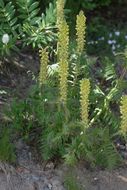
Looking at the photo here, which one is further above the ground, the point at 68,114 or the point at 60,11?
the point at 60,11

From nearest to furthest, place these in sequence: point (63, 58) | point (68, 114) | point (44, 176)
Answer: point (63, 58), point (68, 114), point (44, 176)

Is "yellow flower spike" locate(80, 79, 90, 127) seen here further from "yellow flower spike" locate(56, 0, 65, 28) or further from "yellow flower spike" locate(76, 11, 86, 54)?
"yellow flower spike" locate(56, 0, 65, 28)

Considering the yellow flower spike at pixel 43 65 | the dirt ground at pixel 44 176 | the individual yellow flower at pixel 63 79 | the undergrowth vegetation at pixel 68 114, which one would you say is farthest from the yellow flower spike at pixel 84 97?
the dirt ground at pixel 44 176

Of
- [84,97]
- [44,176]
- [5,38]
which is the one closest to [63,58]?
[84,97]

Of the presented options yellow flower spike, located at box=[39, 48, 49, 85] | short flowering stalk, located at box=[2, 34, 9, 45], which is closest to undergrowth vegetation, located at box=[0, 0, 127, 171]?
yellow flower spike, located at box=[39, 48, 49, 85]

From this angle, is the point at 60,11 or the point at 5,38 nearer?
the point at 60,11

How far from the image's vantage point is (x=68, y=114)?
12.0ft

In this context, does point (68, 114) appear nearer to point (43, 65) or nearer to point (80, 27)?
point (43, 65)

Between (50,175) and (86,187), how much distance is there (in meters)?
0.26

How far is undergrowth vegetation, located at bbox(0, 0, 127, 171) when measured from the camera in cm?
354

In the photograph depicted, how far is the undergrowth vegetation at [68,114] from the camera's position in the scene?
11.6ft

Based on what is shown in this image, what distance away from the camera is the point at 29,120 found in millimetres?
3953

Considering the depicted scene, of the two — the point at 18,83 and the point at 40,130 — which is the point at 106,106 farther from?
the point at 18,83

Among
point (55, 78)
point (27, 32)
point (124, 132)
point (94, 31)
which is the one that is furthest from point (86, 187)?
point (94, 31)
